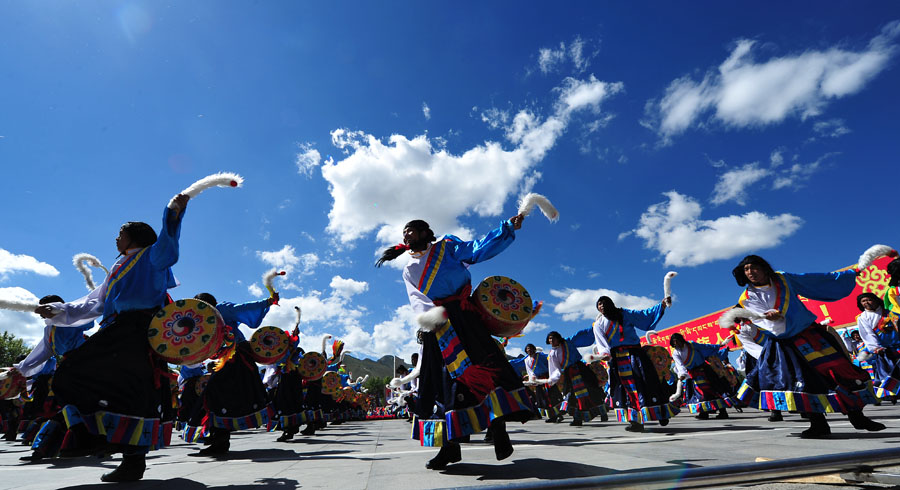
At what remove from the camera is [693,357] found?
28.1 feet

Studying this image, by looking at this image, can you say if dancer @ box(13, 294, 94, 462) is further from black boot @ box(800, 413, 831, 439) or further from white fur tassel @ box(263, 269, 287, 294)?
black boot @ box(800, 413, 831, 439)

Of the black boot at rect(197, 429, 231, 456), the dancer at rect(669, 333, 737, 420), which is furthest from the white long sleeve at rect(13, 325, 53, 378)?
the dancer at rect(669, 333, 737, 420)

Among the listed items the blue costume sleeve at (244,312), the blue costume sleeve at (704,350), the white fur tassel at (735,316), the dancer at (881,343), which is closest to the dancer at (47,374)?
the blue costume sleeve at (244,312)

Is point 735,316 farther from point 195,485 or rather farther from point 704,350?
point 704,350

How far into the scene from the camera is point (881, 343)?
26.4 feet

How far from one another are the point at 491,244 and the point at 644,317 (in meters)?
4.30

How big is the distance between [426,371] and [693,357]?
23.5ft

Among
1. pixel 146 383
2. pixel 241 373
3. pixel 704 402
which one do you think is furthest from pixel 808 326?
pixel 241 373

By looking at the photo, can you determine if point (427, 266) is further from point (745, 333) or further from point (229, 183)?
point (745, 333)

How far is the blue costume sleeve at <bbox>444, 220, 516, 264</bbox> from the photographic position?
3213mm

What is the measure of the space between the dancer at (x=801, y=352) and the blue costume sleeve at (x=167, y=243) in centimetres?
473

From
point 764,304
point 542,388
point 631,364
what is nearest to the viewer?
point 764,304

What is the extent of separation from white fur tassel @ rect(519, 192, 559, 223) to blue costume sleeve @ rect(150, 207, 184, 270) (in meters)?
2.43

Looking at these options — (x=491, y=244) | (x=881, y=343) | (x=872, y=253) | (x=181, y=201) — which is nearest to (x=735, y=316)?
(x=872, y=253)
